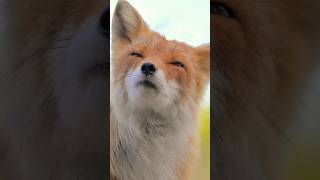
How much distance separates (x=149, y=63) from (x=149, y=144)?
30 cm

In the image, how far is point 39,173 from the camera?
1.54m

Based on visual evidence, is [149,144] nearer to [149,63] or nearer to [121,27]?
[149,63]

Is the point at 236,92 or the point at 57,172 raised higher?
the point at 236,92

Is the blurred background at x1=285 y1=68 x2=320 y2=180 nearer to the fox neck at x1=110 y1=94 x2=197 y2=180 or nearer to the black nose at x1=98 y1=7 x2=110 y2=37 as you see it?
the fox neck at x1=110 y1=94 x2=197 y2=180

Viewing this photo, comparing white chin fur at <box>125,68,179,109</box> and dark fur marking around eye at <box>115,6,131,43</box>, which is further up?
dark fur marking around eye at <box>115,6,131,43</box>

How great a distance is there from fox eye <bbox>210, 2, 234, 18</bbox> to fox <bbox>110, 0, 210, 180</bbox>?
0.13m

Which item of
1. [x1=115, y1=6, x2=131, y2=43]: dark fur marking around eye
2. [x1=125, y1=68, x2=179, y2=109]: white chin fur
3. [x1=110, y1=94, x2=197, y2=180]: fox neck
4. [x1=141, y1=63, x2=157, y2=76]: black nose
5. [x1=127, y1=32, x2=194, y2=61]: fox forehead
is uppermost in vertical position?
[x1=115, y1=6, x2=131, y2=43]: dark fur marking around eye

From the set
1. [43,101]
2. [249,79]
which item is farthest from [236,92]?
[43,101]

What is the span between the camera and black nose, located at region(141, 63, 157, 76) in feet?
4.97

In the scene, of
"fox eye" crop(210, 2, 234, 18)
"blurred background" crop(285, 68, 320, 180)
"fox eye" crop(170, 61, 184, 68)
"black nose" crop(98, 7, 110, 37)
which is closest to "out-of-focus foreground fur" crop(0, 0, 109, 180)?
"black nose" crop(98, 7, 110, 37)

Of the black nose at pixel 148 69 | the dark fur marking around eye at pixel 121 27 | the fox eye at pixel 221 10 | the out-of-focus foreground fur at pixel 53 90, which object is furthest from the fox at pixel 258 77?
the out-of-focus foreground fur at pixel 53 90

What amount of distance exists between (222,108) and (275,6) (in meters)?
0.41

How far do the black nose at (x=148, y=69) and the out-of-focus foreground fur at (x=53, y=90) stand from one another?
0.15 meters

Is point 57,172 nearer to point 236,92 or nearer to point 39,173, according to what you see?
point 39,173
